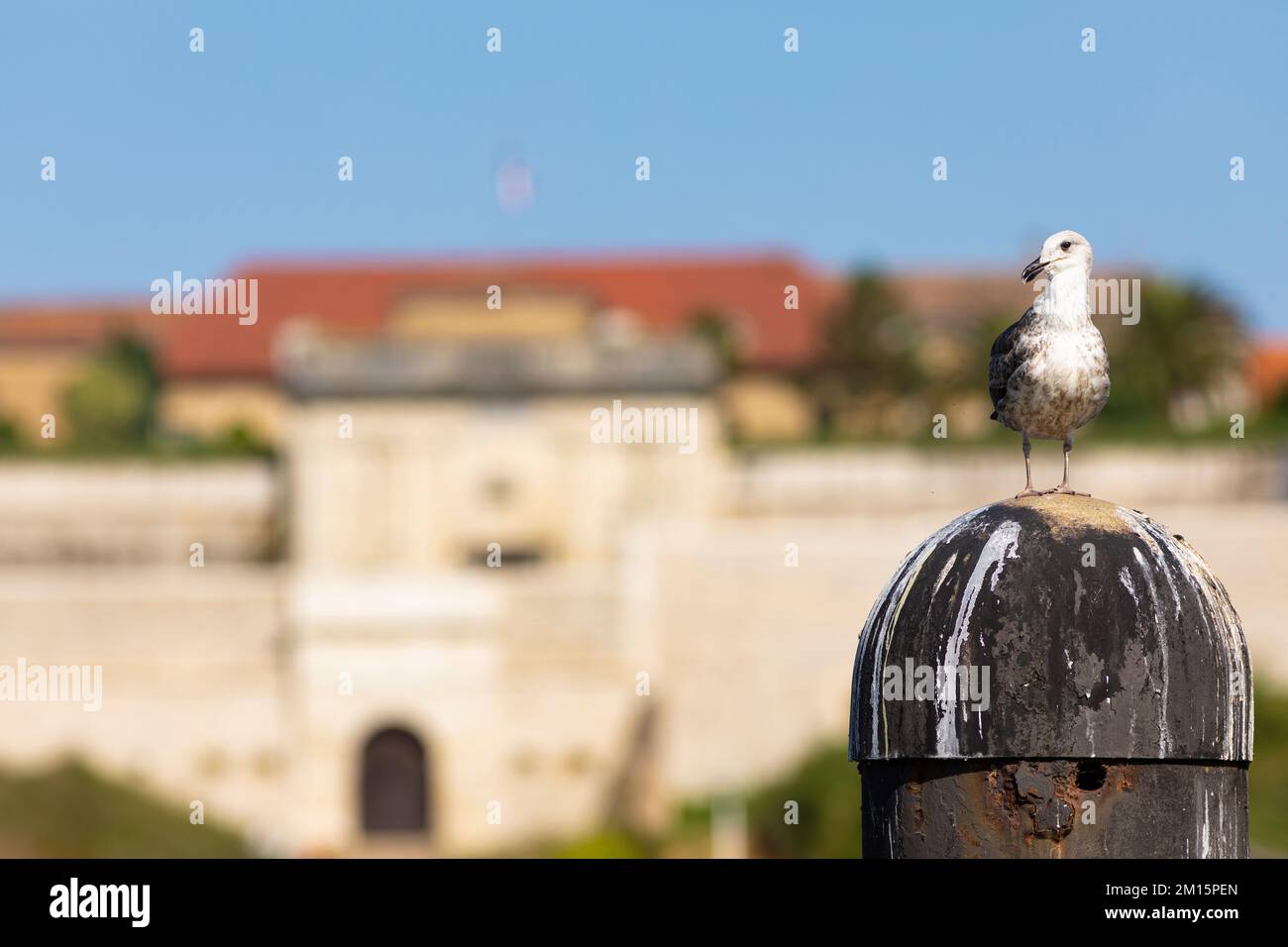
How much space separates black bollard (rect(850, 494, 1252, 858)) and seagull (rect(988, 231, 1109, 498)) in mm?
1002

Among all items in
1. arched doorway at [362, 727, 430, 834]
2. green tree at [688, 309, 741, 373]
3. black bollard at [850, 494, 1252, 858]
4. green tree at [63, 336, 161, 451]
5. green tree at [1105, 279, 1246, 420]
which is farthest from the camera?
green tree at [63, 336, 161, 451]

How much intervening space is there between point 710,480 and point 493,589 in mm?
5864

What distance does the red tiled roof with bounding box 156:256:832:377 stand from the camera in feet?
204

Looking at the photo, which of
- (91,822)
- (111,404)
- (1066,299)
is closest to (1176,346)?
(91,822)

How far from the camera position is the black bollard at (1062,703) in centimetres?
484

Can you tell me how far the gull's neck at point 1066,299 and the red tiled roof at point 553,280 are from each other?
53445 mm

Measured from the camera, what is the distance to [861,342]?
181 ft

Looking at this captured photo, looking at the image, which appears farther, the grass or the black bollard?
the grass

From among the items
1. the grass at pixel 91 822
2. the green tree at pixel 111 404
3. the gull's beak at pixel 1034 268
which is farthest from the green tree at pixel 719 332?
the gull's beak at pixel 1034 268

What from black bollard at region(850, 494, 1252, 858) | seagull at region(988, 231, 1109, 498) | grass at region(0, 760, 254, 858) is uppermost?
seagull at region(988, 231, 1109, 498)

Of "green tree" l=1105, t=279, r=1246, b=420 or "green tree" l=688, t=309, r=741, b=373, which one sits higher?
"green tree" l=688, t=309, r=741, b=373

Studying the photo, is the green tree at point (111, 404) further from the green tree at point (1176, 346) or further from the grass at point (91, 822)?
the green tree at point (1176, 346)

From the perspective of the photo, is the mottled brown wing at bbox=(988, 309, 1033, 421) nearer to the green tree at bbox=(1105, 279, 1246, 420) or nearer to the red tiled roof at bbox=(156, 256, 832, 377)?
the green tree at bbox=(1105, 279, 1246, 420)

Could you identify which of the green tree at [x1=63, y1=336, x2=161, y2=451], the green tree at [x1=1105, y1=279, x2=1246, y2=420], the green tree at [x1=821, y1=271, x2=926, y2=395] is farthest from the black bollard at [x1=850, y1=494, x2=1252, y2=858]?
the green tree at [x1=63, y1=336, x2=161, y2=451]
